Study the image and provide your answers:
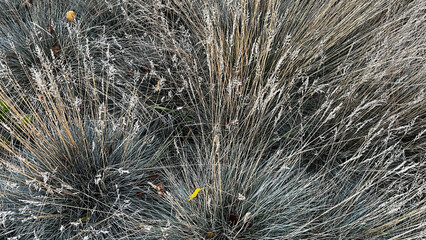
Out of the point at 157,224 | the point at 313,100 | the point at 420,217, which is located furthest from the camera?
the point at 313,100

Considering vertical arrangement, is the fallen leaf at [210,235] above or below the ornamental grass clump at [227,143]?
below

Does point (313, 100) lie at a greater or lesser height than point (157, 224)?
greater

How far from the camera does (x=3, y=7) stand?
278 cm

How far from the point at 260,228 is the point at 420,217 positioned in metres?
0.76

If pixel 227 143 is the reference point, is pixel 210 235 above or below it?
below

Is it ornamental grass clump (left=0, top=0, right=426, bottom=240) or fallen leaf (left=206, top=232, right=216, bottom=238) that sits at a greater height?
ornamental grass clump (left=0, top=0, right=426, bottom=240)

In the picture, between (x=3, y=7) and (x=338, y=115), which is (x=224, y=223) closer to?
(x=338, y=115)

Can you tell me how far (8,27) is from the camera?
259 centimetres

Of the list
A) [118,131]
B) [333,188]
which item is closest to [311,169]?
[333,188]

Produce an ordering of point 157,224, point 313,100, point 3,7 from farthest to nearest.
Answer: point 3,7 → point 313,100 → point 157,224

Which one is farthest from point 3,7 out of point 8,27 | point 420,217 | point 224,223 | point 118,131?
point 420,217

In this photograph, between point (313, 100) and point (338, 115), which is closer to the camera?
point (338, 115)

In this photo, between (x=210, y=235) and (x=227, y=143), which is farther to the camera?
(x=227, y=143)

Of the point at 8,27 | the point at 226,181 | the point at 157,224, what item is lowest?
the point at 157,224
